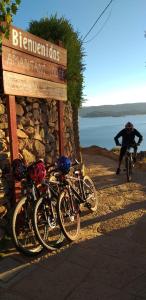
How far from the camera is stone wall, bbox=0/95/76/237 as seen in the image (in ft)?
18.4

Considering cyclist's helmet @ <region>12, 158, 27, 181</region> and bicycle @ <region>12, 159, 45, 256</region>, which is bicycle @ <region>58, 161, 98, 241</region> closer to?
bicycle @ <region>12, 159, 45, 256</region>

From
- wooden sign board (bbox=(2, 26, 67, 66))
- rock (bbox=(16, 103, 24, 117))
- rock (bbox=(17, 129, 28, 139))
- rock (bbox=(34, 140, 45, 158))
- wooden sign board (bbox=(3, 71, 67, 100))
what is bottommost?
→ rock (bbox=(34, 140, 45, 158))

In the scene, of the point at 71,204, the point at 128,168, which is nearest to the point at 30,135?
the point at 71,204

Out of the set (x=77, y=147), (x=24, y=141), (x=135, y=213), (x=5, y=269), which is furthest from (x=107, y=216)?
(x=77, y=147)

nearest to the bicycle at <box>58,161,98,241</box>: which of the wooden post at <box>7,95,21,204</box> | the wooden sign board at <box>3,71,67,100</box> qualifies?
the wooden post at <box>7,95,21,204</box>

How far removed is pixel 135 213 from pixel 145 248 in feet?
5.88

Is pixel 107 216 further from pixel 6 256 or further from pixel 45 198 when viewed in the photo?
pixel 6 256

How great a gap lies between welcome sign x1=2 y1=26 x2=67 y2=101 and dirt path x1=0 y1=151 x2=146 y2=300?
8.54ft

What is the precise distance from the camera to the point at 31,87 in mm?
6117

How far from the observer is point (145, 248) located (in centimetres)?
510

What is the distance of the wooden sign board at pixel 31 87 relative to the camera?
17.7ft

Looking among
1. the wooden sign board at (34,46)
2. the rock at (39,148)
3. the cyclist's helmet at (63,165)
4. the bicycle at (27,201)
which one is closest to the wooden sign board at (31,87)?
the wooden sign board at (34,46)

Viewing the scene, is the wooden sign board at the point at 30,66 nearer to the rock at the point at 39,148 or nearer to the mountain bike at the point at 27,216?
the rock at the point at 39,148

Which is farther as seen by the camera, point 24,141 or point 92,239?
point 24,141
